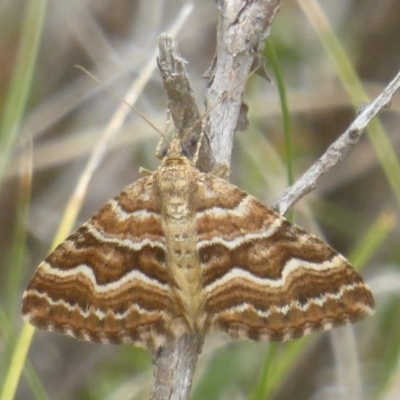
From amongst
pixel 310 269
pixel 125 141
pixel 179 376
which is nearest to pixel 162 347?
pixel 179 376

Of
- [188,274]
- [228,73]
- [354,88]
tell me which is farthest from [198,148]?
[354,88]

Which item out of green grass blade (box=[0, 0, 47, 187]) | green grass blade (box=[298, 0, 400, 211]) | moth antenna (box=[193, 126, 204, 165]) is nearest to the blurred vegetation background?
green grass blade (box=[298, 0, 400, 211])

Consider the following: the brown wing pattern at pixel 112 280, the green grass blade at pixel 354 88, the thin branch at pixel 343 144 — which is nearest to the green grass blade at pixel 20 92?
the brown wing pattern at pixel 112 280

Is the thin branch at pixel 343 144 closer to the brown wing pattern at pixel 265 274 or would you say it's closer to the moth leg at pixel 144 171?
the brown wing pattern at pixel 265 274

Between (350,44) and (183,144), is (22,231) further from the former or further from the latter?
(350,44)

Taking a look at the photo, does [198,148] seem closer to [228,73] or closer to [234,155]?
[228,73]

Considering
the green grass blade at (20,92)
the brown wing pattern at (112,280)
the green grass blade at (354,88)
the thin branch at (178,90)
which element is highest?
the green grass blade at (354,88)

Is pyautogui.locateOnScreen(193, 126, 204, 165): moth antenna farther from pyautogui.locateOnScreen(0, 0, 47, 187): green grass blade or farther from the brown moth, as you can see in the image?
pyautogui.locateOnScreen(0, 0, 47, 187): green grass blade
